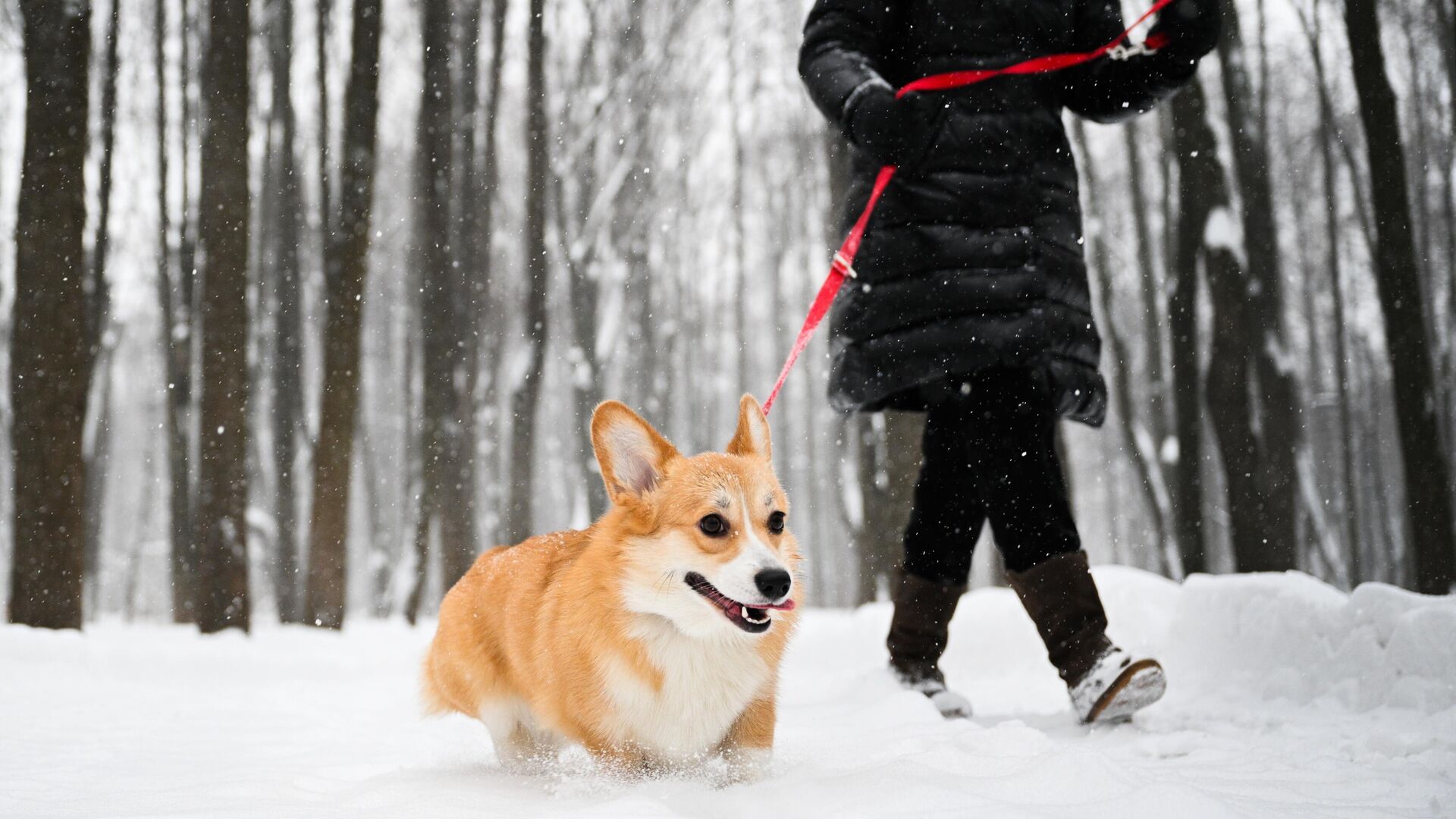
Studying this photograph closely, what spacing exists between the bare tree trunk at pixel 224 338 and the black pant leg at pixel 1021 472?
22.6 feet

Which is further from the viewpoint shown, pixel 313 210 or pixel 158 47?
pixel 313 210

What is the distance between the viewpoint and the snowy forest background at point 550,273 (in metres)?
8.27

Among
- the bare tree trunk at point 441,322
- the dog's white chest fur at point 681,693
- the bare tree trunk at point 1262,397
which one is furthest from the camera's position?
the bare tree trunk at point 441,322

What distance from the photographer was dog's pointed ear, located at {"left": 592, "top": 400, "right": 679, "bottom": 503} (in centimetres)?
286

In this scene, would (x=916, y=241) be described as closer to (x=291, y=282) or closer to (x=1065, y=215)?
(x=1065, y=215)

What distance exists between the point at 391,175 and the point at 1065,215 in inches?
766

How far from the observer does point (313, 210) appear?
1819 cm

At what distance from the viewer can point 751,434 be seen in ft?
10.2

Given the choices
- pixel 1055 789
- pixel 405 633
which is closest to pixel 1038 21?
pixel 1055 789

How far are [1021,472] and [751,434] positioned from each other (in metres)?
0.94

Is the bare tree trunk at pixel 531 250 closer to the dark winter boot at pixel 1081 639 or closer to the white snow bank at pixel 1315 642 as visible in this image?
the white snow bank at pixel 1315 642

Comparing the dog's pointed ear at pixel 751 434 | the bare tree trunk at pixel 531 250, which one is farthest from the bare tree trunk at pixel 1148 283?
the dog's pointed ear at pixel 751 434

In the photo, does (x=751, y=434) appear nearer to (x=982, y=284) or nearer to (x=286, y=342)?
(x=982, y=284)

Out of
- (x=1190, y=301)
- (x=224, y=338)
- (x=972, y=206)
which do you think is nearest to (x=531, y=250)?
(x=224, y=338)
